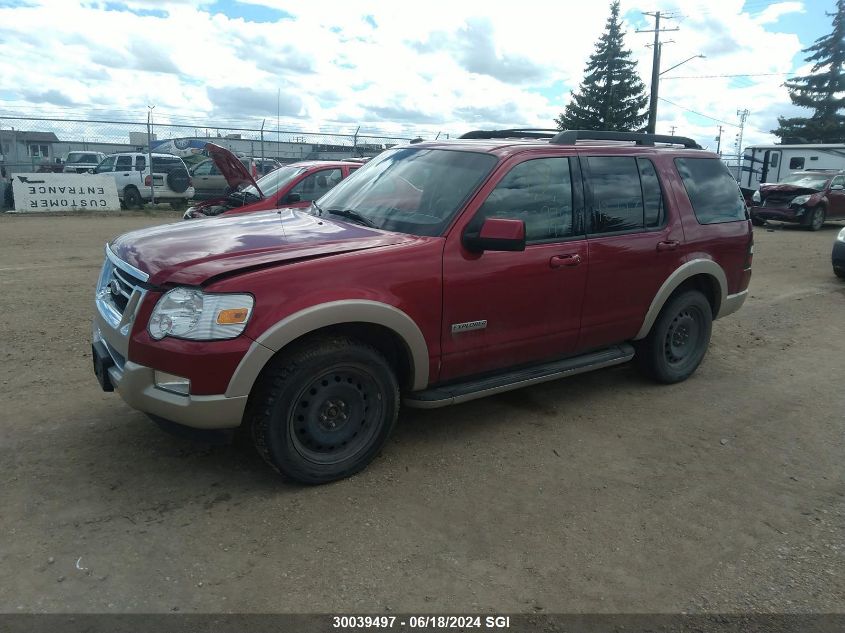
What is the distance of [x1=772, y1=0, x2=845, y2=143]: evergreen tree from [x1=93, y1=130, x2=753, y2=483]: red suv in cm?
4591

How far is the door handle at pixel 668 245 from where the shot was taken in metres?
4.78

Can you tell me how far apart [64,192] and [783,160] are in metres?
27.2

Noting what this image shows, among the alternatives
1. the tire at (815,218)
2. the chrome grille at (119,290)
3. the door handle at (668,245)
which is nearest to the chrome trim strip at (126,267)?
the chrome grille at (119,290)

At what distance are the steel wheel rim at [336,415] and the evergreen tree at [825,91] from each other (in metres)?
48.3

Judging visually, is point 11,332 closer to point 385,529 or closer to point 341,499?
point 341,499

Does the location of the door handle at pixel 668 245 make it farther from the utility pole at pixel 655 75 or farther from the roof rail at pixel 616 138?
the utility pole at pixel 655 75

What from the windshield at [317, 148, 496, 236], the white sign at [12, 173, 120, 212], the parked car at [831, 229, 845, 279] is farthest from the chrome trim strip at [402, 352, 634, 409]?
the white sign at [12, 173, 120, 212]

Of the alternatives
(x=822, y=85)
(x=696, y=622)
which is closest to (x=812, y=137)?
(x=822, y=85)

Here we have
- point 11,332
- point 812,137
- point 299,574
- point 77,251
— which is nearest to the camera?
point 299,574

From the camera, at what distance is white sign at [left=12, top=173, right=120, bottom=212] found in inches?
682

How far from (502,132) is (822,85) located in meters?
49.9

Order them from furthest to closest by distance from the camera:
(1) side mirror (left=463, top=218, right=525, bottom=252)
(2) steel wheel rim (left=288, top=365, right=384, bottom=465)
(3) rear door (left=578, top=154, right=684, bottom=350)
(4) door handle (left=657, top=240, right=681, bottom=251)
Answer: (4) door handle (left=657, top=240, right=681, bottom=251) → (3) rear door (left=578, top=154, right=684, bottom=350) → (1) side mirror (left=463, top=218, right=525, bottom=252) → (2) steel wheel rim (left=288, top=365, right=384, bottom=465)

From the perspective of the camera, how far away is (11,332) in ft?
19.4

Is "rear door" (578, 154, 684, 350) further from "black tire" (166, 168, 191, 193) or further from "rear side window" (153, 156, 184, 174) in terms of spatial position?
"rear side window" (153, 156, 184, 174)
